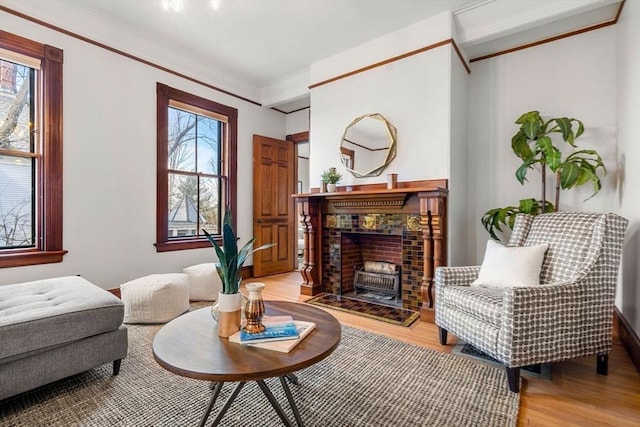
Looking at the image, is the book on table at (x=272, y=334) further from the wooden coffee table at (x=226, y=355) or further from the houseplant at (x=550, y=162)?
the houseplant at (x=550, y=162)

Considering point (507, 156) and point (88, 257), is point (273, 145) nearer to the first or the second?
point (88, 257)

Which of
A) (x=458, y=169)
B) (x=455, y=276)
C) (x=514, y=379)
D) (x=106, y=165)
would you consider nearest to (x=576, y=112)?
(x=458, y=169)

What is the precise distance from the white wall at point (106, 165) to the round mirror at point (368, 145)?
2.23 metres

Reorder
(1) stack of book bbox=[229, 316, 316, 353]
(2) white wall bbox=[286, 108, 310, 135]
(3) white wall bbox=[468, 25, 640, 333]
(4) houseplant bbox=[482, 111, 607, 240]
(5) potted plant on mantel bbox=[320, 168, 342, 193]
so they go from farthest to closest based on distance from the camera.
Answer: (2) white wall bbox=[286, 108, 310, 135] < (5) potted plant on mantel bbox=[320, 168, 342, 193] < (4) houseplant bbox=[482, 111, 607, 240] < (3) white wall bbox=[468, 25, 640, 333] < (1) stack of book bbox=[229, 316, 316, 353]

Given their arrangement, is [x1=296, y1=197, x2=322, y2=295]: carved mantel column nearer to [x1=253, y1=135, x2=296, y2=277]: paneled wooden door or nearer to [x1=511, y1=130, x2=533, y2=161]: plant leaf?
[x1=253, y1=135, x2=296, y2=277]: paneled wooden door

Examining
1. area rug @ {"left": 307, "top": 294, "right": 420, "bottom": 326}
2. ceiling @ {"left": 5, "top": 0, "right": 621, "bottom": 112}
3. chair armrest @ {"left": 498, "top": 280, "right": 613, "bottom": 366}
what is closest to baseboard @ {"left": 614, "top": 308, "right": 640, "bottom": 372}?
chair armrest @ {"left": 498, "top": 280, "right": 613, "bottom": 366}

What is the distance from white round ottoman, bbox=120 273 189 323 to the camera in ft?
9.00

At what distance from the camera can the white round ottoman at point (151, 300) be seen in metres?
2.74

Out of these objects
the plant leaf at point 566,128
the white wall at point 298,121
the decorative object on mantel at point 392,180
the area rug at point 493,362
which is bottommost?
the area rug at point 493,362

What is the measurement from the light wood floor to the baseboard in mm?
42

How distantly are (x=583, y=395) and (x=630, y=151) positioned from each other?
1862 mm

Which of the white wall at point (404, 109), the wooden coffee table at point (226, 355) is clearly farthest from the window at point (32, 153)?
the white wall at point (404, 109)

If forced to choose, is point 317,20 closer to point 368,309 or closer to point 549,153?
point 549,153

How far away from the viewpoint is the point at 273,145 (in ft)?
16.6
